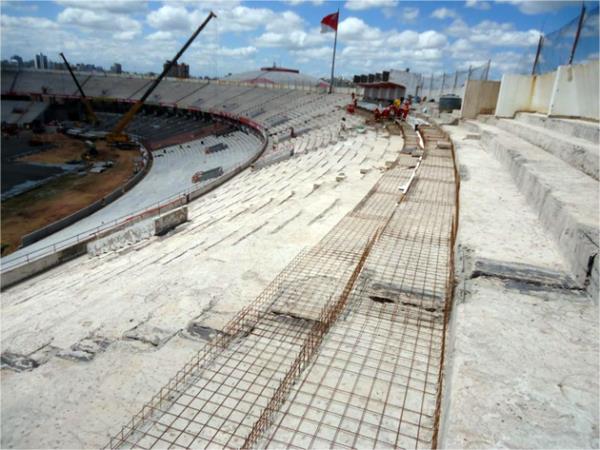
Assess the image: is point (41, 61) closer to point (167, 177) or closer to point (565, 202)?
point (167, 177)

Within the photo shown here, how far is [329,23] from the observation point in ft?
127

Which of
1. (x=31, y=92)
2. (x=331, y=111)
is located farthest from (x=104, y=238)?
(x=31, y=92)

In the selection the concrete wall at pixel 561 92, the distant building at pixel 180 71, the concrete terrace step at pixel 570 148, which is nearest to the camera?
the concrete terrace step at pixel 570 148

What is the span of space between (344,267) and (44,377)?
4.17 metres

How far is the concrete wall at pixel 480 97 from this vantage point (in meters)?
20.8

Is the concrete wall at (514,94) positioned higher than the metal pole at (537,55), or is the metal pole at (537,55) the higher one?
the metal pole at (537,55)

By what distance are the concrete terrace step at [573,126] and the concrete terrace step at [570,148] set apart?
0.10 metres

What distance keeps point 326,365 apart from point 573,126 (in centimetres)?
960

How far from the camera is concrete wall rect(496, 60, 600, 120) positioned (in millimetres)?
10508

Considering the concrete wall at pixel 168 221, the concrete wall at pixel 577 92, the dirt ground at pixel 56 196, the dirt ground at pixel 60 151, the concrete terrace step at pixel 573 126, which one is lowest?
the dirt ground at pixel 56 196

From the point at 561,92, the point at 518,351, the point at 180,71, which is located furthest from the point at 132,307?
the point at 180,71

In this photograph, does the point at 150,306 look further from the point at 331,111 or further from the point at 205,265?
the point at 331,111

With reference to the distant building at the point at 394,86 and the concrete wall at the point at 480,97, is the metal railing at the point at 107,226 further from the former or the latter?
the distant building at the point at 394,86

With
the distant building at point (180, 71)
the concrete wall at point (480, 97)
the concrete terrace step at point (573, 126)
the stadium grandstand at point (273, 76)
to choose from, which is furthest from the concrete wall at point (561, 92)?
the distant building at point (180, 71)
